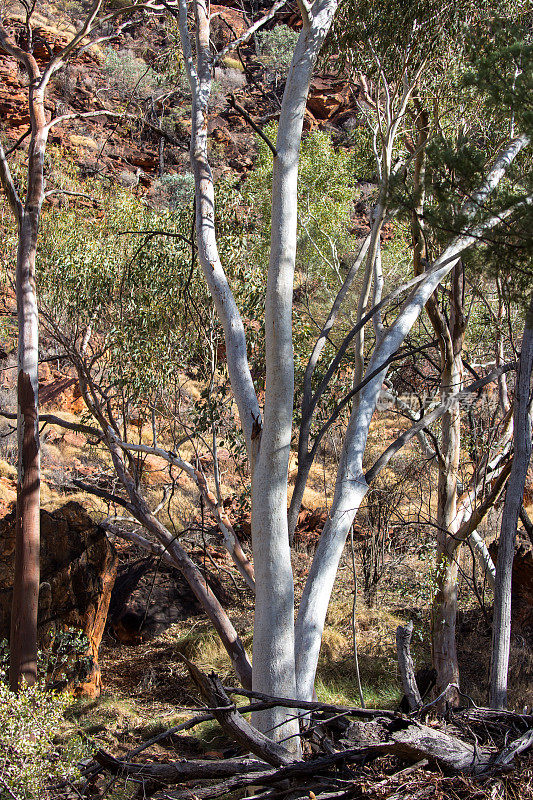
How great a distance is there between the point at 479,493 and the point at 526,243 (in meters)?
3.64

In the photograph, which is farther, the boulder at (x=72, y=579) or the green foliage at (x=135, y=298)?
the boulder at (x=72, y=579)

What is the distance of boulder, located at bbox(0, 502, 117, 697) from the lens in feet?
25.2

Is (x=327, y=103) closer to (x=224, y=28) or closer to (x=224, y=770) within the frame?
(x=224, y=28)

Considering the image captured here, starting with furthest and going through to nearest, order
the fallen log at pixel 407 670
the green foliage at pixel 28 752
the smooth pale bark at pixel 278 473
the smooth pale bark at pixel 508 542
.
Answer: the smooth pale bark at pixel 508 542 → the smooth pale bark at pixel 278 473 → the green foliage at pixel 28 752 → the fallen log at pixel 407 670

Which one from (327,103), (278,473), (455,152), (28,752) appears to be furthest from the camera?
(327,103)

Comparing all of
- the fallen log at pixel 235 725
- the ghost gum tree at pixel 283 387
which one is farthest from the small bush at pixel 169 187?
the fallen log at pixel 235 725

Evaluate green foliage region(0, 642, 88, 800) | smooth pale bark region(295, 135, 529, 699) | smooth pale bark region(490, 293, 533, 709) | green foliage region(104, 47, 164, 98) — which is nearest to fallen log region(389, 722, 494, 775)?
smooth pale bark region(295, 135, 529, 699)

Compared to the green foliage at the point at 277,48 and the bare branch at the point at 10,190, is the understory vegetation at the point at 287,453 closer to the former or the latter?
the bare branch at the point at 10,190

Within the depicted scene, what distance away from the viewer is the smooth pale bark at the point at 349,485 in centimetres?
404

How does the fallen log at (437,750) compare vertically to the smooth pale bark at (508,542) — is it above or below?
below

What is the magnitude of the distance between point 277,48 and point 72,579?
23256mm

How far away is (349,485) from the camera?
14.1 feet

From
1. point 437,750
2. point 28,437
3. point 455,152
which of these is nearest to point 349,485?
point 437,750

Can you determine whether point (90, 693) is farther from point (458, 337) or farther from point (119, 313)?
point (458, 337)
